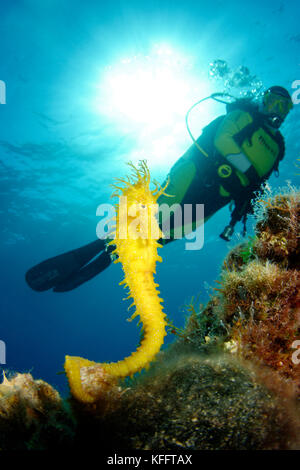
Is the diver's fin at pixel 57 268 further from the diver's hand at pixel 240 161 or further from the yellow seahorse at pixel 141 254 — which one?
the yellow seahorse at pixel 141 254

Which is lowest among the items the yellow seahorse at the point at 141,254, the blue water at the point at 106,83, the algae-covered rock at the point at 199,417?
the algae-covered rock at the point at 199,417

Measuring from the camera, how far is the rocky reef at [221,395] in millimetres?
1216

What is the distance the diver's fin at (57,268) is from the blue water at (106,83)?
2.18 meters

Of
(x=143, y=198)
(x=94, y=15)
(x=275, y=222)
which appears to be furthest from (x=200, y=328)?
(x=94, y=15)

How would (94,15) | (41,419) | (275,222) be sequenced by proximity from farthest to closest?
(94,15) < (275,222) < (41,419)

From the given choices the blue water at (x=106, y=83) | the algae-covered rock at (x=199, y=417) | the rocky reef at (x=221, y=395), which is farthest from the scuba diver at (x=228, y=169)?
the algae-covered rock at (x=199, y=417)

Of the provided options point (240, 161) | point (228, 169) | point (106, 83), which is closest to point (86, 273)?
point (228, 169)

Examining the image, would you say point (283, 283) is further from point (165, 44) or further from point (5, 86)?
point (5, 86)

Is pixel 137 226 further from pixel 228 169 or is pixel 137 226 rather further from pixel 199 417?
pixel 228 169

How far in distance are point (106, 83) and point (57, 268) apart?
12725 mm

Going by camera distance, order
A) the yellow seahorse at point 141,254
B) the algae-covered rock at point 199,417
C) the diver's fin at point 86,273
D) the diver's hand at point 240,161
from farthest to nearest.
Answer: the diver's fin at point 86,273
the diver's hand at point 240,161
the yellow seahorse at point 141,254
the algae-covered rock at point 199,417

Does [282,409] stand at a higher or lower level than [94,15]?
lower
